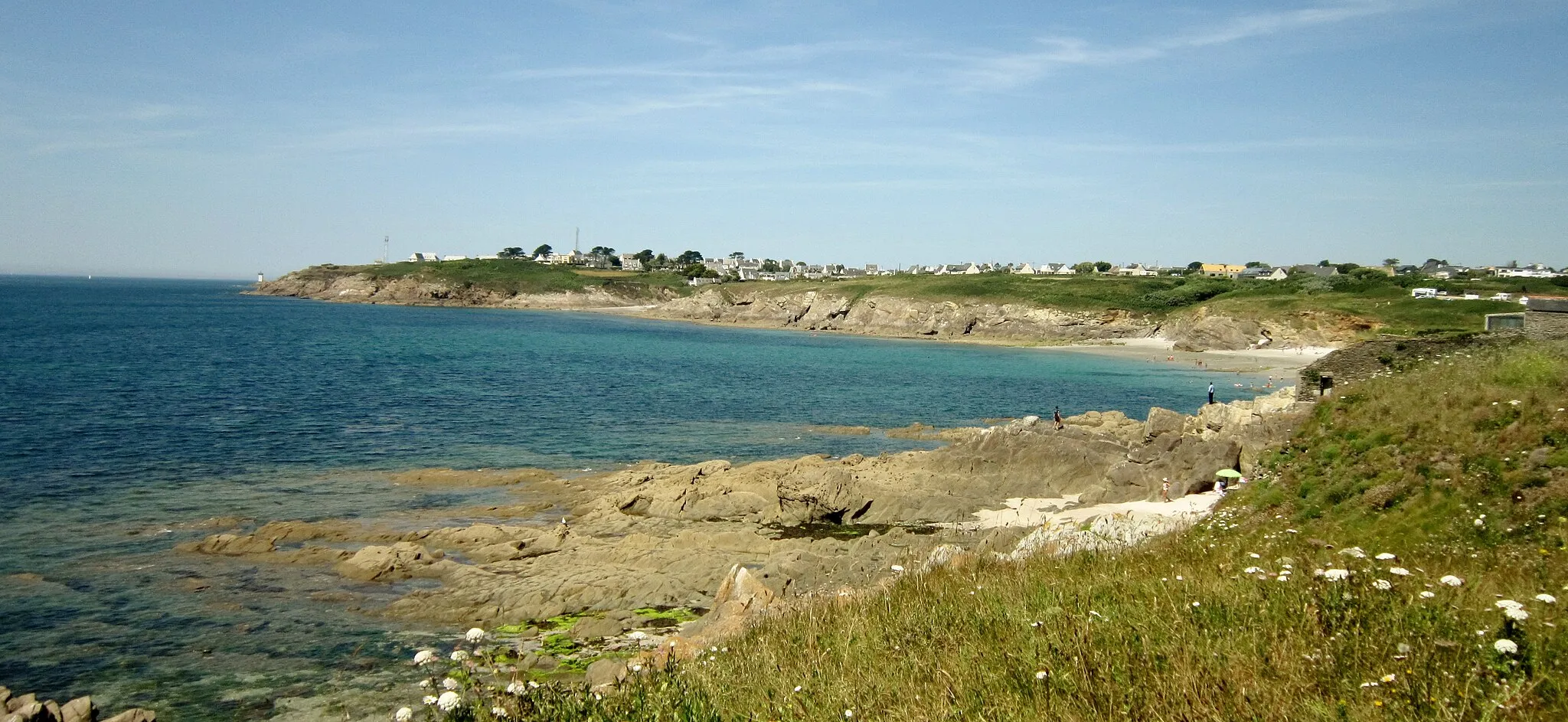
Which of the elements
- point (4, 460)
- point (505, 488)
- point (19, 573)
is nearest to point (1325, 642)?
point (19, 573)

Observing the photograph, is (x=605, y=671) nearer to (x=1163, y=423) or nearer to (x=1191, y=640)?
(x=1191, y=640)

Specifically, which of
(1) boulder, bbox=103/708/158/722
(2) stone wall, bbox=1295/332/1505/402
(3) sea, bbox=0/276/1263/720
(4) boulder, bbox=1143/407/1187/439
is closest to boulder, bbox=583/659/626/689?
(3) sea, bbox=0/276/1263/720

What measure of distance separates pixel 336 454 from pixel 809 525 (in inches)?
657

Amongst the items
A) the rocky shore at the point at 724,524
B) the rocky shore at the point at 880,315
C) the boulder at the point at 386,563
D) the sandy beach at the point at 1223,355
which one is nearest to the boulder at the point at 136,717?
the rocky shore at the point at 724,524

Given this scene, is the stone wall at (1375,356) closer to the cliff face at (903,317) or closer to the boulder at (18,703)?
the boulder at (18,703)

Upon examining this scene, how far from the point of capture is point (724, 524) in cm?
2125

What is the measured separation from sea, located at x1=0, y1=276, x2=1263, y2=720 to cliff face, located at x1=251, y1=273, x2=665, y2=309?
216ft

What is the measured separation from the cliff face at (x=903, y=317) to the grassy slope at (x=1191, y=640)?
303ft

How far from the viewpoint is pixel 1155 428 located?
89.6 feet

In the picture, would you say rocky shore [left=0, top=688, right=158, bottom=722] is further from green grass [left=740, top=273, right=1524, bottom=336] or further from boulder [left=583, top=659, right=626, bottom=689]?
green grass [left=740, top=273, right=1524, bottom=336]

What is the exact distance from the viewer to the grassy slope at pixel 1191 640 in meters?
4.78

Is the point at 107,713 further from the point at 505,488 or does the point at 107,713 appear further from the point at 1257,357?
the point at 1257,357

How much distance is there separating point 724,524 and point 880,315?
97.0 meters

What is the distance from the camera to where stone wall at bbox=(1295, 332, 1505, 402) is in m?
21.0
